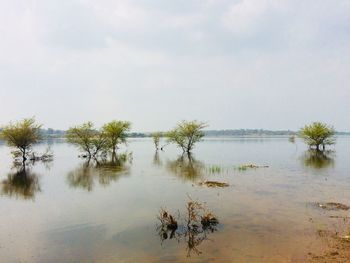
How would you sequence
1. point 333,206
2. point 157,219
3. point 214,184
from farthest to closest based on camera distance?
1. point 214,184
2. point 333,206
3. point 157,219

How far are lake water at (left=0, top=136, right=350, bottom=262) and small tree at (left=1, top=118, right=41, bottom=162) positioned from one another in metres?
18.9

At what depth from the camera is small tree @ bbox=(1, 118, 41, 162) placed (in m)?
51.1

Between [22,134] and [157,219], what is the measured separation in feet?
131

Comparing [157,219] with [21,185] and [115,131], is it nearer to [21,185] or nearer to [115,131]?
[21,185]

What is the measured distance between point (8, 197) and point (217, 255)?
1868 cm

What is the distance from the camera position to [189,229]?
1625cm

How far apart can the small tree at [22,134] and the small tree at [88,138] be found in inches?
224

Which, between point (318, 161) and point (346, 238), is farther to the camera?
point (318, 161)

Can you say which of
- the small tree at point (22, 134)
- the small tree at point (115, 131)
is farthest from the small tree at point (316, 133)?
the small tree at point (22, 134)

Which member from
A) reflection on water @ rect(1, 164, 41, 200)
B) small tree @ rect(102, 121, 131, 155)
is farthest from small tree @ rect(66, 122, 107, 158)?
reflection on water @ rect(1, 164, 41, 200)

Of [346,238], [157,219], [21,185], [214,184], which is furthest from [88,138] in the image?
[346,238]

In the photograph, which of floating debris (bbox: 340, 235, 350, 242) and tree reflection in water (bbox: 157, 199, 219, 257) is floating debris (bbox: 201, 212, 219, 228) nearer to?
tree reflection in water (bbox: 157, 199, 219, 257)

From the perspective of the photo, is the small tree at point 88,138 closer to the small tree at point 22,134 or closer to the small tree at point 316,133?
the small tree at point 22,134

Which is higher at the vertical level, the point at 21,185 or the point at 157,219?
the point at 21,185
